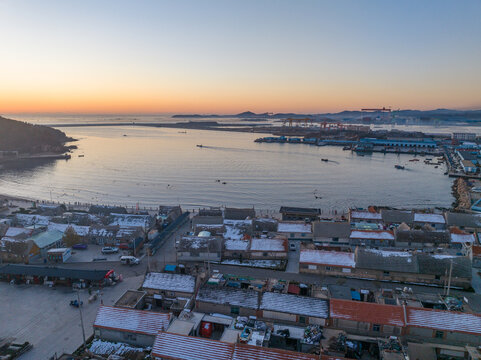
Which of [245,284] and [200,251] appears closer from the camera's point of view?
[245,284]

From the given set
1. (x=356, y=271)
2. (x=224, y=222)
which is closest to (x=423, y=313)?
(x=356, y=271)

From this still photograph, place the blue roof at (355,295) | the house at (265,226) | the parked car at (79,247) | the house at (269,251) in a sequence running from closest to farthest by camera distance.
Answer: the blue roof at (355,295), the house at (269,251), the parked car at (79,247), the house at (265,226)

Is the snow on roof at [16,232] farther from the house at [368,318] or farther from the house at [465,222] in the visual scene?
the house at [465,222]

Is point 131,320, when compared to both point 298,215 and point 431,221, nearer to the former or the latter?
point 298,215

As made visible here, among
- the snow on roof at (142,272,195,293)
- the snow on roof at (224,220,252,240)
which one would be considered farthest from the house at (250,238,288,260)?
the snow on roof at (142,272,195,293)

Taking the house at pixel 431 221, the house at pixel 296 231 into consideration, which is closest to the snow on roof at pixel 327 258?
the house at pixel 296 231

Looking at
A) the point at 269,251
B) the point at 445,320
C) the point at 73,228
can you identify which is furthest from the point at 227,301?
the point at 73,228

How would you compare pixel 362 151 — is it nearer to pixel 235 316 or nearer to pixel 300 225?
pixel 300 225
